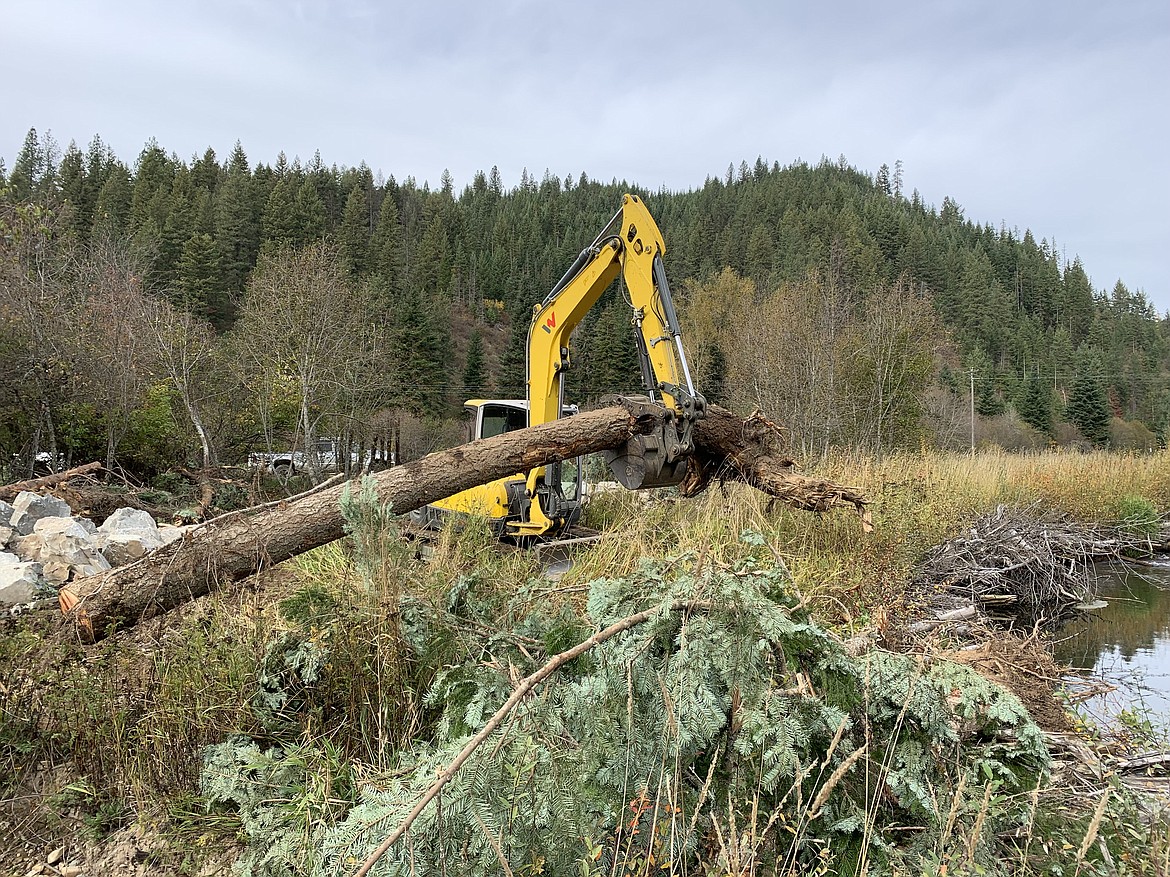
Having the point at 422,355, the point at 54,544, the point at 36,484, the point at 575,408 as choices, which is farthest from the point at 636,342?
the point at 422,355

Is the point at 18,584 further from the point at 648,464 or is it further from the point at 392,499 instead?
the point at 648,464

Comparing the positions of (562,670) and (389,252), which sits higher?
(389,252)

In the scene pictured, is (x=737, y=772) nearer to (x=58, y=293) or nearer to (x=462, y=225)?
(x=58, y=293)

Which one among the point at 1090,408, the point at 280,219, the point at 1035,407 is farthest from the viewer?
the point at 280,219

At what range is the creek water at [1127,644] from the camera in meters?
4.77

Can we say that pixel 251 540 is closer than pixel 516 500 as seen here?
Yes

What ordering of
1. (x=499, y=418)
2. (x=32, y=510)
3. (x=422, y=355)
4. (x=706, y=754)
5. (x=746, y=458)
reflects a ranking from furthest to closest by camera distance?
(x=422, y=355), (x=499, y=418), (x=32, y=510), (x=746, y=458), (x=706, y=754)

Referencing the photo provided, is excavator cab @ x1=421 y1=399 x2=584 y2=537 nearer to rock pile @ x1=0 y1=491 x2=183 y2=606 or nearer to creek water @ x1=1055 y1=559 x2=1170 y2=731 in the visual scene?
rock pile @ x1=0 y1=491 x2=183 y2=606

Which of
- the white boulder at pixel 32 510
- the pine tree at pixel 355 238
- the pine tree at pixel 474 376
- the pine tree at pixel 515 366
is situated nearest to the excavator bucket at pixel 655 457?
the white boulder at pixel 32 510

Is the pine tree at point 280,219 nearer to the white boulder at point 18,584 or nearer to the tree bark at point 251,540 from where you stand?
the white boulder at point 18,584

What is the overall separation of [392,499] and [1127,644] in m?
8.11

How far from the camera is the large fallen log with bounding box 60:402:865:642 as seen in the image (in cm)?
351

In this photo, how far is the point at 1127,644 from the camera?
775 cm

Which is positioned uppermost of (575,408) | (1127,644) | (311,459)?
(575,408)
